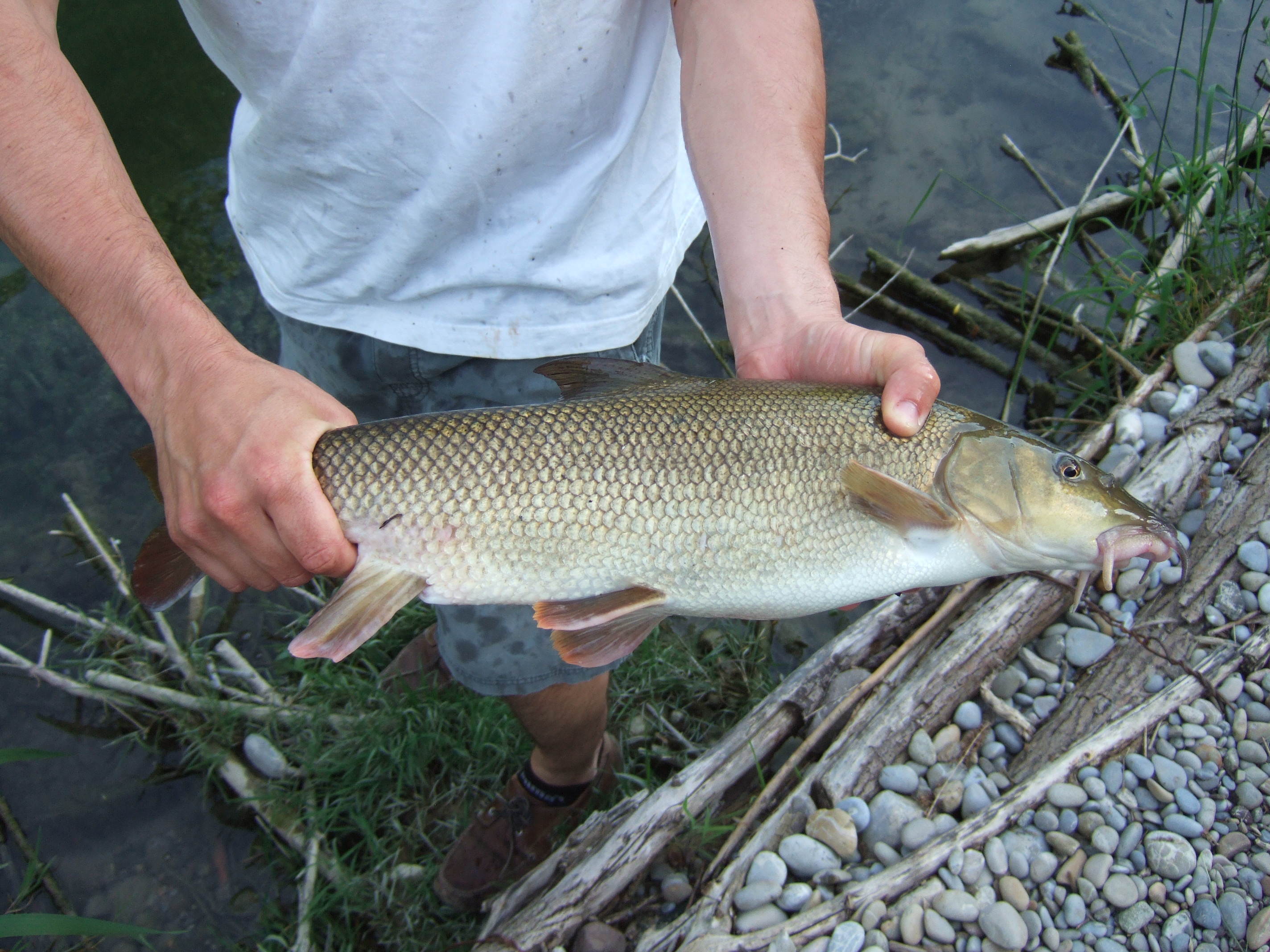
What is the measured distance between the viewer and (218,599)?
4168 millimetres

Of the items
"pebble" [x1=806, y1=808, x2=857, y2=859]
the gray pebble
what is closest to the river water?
the gray pebble

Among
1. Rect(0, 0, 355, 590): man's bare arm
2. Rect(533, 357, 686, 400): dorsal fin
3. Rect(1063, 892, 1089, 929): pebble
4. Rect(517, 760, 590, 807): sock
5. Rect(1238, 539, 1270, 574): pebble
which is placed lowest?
Rect(517, 760, 590, 807): sock

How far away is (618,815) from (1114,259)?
13.1ft

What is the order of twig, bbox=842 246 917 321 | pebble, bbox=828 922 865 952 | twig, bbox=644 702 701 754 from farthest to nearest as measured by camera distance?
twig, bbox=842 246 917 321 → twig, bbox=644 702 701 754 → pebble, bbox=828 922 865 952

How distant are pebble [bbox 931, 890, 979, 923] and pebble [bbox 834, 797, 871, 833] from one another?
11.2 inches

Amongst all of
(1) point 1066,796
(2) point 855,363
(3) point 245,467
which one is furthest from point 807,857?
(3) point 245,467

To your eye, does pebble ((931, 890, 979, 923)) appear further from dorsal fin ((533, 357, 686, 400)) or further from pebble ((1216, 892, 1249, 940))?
dorsal fin ((533, 357, 686, 400))

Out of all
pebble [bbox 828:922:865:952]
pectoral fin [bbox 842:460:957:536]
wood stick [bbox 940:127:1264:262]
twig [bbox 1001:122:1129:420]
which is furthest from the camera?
wood stick [bbox 940:127:1264:262]

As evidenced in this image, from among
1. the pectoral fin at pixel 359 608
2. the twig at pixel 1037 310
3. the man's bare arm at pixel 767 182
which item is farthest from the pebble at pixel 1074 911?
the twig at pixel 1037 310

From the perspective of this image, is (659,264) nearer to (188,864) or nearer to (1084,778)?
(1084,778)

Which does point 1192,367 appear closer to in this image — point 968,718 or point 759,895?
point 968,718

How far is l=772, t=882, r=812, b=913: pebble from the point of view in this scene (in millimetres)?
2178

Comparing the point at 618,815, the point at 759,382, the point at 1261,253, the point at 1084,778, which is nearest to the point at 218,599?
the point at 618,815

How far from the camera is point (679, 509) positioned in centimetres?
195
